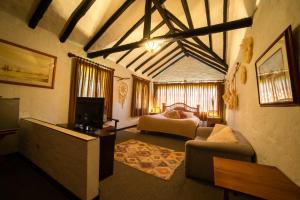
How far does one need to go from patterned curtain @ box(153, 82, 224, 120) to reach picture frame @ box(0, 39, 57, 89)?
532cm

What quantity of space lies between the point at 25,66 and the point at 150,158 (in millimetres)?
3198

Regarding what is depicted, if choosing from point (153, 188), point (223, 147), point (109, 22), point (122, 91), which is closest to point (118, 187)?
point (153, 188)

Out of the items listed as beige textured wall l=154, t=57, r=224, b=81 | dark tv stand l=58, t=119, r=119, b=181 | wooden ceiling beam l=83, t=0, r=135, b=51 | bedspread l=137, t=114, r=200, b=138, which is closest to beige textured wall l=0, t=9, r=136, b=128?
wooden ceiling beam l=83, t=0, r=135, b=51

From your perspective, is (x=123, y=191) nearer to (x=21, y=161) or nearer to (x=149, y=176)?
(x=149, y=176)

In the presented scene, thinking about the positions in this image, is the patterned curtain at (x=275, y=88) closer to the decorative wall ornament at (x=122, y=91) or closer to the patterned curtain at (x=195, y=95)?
the decorative wall ornament at (x=122, y=91)

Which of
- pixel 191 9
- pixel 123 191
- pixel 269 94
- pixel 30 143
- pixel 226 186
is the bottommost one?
pixel 123 191

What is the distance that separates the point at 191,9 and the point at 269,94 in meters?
2.96

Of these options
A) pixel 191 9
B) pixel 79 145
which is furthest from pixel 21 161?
pixel 191 9

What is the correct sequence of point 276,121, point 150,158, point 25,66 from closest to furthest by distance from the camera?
point 276,121
point 25,66
point 150,158

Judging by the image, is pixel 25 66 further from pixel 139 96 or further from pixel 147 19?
pixel 139 96

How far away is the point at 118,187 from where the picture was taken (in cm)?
191

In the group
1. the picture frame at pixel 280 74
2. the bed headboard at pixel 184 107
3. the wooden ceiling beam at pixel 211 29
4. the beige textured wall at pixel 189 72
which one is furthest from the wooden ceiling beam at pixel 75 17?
the beige textured wall at pixel 189 72

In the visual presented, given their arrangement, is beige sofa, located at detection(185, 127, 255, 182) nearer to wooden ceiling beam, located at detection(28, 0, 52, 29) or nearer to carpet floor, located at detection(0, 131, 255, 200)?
carpet floor, located at detection(0, 131, 255, 200)

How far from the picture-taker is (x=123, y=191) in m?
1.83
